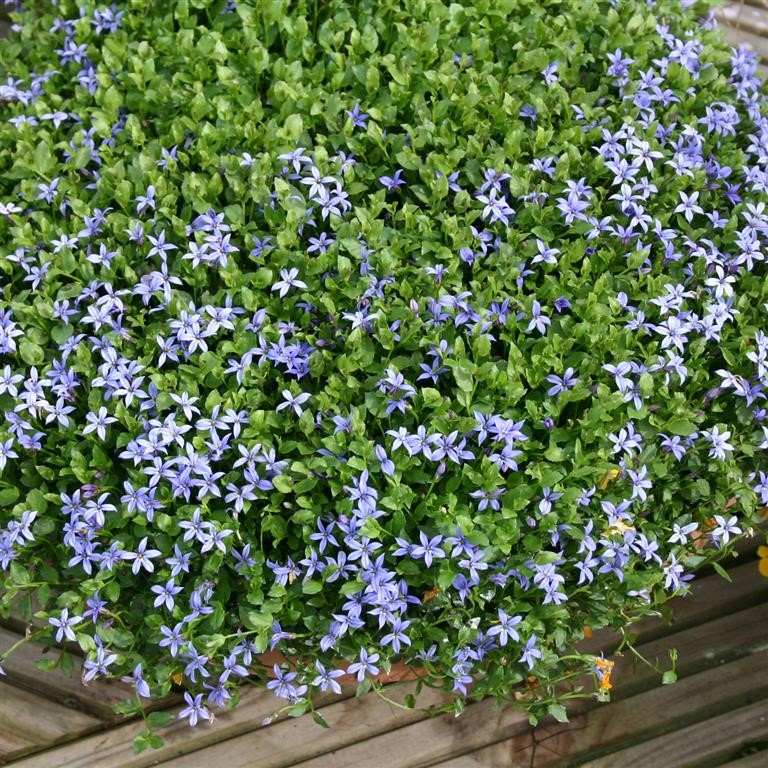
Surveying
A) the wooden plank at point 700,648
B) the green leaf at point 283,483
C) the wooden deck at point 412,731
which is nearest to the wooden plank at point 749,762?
the wooden deck at point 412,731

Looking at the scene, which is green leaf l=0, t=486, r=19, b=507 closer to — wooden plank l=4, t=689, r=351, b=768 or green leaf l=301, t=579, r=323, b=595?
green leaf l=301, t=579, r=323, b=595

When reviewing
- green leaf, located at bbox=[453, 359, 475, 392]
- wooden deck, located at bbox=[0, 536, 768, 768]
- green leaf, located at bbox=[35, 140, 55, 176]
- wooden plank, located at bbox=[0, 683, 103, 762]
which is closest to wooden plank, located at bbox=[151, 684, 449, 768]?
wooden deck, located at bbox=[0, 536, 768, 768]

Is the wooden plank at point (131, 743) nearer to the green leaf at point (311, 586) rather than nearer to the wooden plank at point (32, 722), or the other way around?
the wooden plank at point (32, 722)

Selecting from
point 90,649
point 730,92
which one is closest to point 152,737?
point 90,649

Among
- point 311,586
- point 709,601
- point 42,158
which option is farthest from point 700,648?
point 42,158

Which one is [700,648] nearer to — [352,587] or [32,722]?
[352,587]
